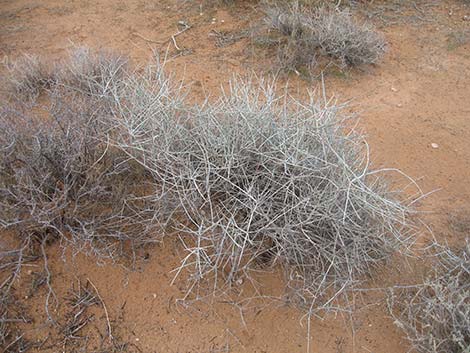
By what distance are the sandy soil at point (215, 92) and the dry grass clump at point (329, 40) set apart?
0.47 feet

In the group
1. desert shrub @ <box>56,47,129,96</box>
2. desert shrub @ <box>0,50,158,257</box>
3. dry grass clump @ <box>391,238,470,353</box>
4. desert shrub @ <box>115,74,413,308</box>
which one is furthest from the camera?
desert shrub @ <box>56,47,129,96</box>

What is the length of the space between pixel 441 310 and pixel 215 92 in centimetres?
237

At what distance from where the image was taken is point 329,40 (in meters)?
3.88

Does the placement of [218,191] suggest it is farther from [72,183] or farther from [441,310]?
[441,310]

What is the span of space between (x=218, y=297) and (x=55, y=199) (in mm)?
919

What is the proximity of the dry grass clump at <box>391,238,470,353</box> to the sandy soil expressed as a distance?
4.5 inches

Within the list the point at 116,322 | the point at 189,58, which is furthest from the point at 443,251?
the point at 189,58

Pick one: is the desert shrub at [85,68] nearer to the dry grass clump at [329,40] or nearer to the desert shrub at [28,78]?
the desert shrub at [28,78]

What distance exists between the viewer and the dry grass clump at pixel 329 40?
3.83 metres

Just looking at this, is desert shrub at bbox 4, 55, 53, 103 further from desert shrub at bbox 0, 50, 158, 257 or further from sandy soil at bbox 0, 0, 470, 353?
desert shrub at bbox 0, 50, 158, 257

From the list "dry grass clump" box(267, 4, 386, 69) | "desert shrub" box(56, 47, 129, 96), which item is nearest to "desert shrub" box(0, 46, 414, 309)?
"desert shrub" box(56, 47, 129, 96)

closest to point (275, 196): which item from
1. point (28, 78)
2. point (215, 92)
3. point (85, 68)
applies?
point (215, 92)

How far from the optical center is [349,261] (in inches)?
84.6

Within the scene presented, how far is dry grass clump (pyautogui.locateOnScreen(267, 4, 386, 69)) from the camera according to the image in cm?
383
